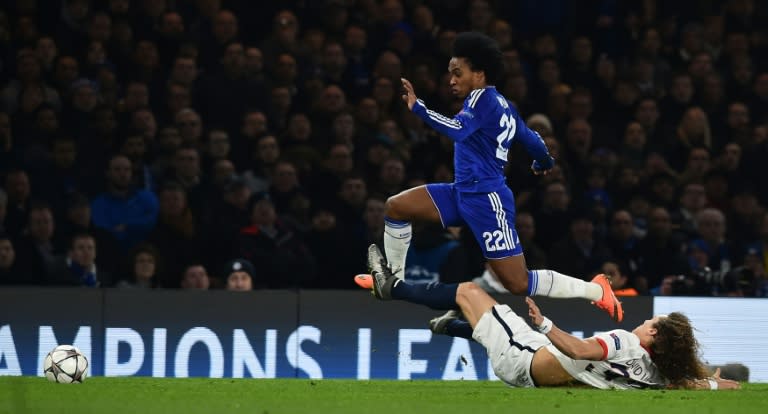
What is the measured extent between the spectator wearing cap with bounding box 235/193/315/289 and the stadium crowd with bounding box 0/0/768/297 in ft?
0.06

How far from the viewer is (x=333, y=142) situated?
1284 centimetres

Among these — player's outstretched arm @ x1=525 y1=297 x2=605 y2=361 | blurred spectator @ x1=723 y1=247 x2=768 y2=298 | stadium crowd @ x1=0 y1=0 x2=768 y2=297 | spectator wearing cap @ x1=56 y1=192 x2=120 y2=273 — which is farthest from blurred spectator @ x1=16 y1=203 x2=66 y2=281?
blurred spectator @ x1=723 y1=247 x2=768 y2=298

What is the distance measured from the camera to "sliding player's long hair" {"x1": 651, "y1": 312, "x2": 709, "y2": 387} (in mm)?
8250

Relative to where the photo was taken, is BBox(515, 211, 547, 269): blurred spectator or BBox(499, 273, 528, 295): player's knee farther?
BBox(515, 211, 547, 269): blurred spectator

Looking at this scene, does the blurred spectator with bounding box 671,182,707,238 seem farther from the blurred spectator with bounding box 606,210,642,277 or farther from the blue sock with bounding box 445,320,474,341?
the blue sock with bounding box 445,320,474,341

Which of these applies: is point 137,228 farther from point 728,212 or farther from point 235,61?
point 728,212

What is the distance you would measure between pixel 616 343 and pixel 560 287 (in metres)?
0.83

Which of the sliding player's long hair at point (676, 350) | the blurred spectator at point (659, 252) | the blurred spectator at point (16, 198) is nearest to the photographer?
the sliding player's long hair at point (676, 350)

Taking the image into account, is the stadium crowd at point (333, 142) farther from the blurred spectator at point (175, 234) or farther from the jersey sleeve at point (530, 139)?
the jersey sleeve at point (530, 139)

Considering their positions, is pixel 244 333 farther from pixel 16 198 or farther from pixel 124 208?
pixel 16 198

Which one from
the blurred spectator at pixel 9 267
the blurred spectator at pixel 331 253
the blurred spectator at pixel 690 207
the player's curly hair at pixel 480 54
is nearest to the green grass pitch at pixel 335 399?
the player's curly hair at pixel 480 54

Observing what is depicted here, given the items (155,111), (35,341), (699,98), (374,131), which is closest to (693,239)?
(699,98)

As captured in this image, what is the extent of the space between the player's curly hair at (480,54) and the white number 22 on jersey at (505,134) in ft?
0.88

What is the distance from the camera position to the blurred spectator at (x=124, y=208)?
11.8 m
